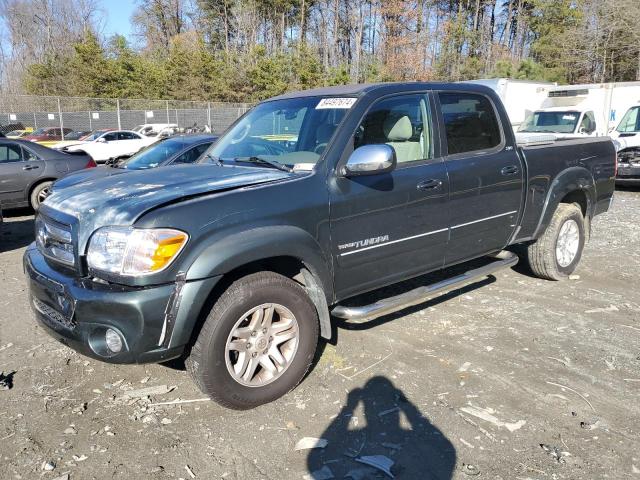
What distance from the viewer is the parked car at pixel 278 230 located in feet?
9.28

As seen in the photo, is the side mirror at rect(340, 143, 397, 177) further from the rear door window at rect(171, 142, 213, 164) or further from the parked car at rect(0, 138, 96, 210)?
the parked car at rect(0, 138, 96, 210)

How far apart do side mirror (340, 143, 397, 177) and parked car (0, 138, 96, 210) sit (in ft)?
25.4

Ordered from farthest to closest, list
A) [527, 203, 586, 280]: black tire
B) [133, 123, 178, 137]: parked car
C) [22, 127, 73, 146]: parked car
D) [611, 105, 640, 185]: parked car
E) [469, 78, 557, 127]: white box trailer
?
[133, 123, 178, 137]: parked car → [22, 127, 73, 146]: parked car → [469, 78, 557, 127]: white box trailer → [611, 105, 640, 185]: parked car → [527, 203, 586, 280]: black tire

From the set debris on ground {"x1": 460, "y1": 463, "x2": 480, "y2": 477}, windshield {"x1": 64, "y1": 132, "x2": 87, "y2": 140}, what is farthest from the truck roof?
windshield {"x1": 64, "y1": 132, "x2": 87, "y2": 140}

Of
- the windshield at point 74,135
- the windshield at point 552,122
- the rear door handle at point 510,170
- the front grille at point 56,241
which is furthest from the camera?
the windshield at point 74,135

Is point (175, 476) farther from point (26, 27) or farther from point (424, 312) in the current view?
point (26, 27)

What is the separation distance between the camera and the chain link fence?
26703 mm

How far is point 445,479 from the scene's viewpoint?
2.60 meters

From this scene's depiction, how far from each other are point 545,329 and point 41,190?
8.89 metres

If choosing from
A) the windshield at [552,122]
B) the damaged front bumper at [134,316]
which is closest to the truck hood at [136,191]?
the damaged front bumper at [134,316]

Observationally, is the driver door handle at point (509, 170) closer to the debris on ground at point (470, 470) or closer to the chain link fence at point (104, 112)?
the debris on ground at point (470, 470)

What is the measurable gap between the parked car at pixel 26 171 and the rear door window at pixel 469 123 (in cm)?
771

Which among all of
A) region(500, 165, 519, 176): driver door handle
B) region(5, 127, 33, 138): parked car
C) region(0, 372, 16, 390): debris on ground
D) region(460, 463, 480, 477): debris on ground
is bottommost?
region(460, 463, 480, 477): debris on ground

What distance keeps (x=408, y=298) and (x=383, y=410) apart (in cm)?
92
